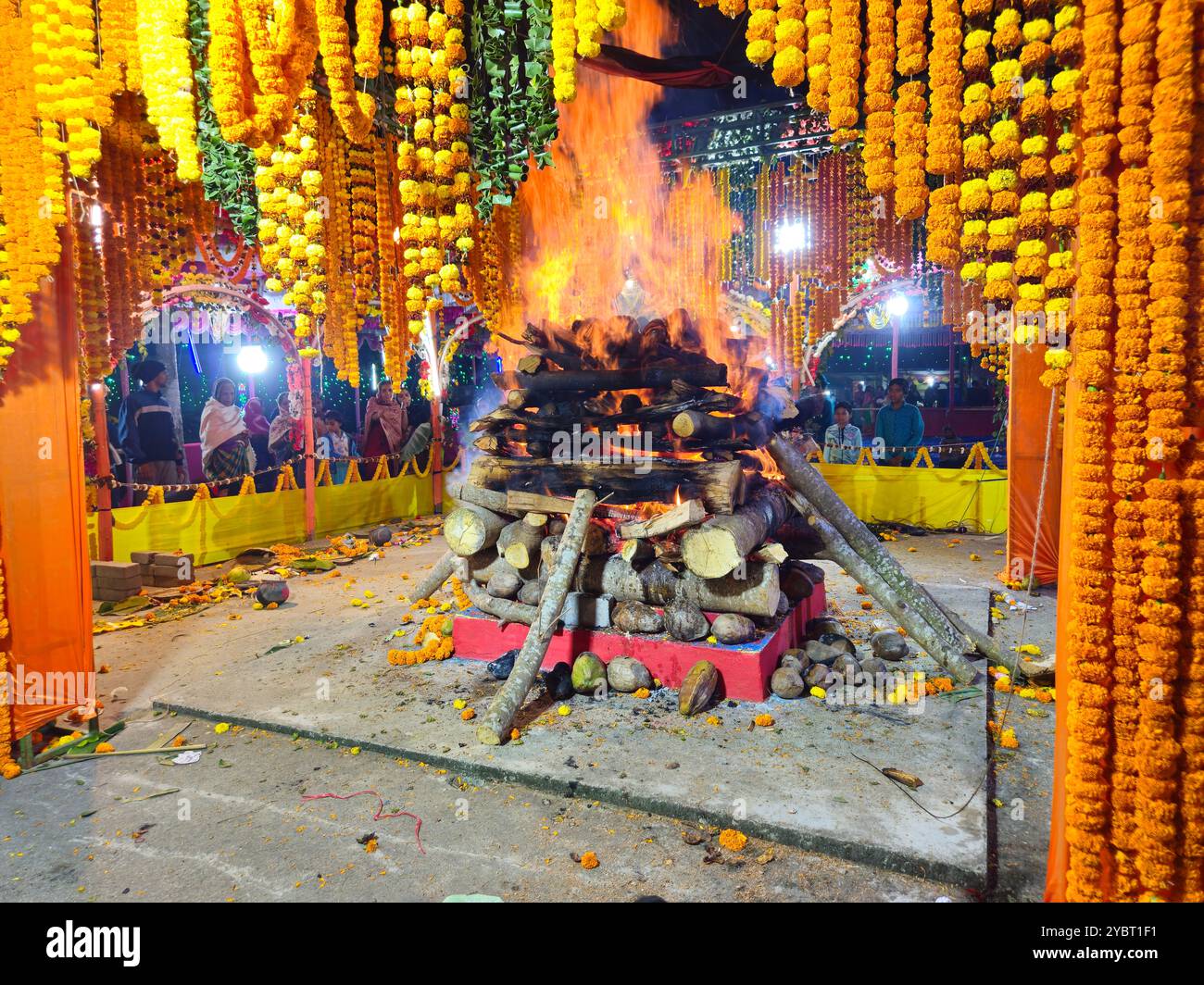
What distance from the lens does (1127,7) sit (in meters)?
2.40

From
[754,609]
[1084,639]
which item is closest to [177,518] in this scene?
[754,609]

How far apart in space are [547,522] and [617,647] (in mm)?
1311

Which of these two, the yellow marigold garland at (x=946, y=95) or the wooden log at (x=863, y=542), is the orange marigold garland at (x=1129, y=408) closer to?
the yellow marigold garland at (x=946, y=95)

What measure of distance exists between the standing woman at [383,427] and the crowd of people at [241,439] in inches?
0.8

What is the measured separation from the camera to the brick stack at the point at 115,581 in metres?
8.47

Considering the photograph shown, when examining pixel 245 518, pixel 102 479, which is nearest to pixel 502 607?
pixel 102 479

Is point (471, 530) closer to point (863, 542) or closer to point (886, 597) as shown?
point (863, 542)

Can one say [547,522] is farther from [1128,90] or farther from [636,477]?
[1128,90]

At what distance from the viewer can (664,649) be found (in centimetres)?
557

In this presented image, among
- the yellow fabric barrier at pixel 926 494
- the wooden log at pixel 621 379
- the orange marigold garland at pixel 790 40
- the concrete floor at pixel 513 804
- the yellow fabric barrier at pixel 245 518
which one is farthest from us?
the yellow fabric barrier at pixel 926 494

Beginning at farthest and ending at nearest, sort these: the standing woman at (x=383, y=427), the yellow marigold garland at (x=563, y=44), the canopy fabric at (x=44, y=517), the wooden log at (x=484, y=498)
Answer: the standing woman at (x=383, y=427)
the wooden log at (x=484, y=498)
the canopy fabric at (x=44, y=517)
the yellow marigold garland at (x=563, y=44)

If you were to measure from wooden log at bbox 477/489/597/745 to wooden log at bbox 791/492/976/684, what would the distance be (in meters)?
2.06

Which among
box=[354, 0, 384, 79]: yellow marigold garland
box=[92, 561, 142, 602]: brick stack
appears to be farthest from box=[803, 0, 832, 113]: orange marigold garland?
box=[92, 561, 142, 602]: brick stack

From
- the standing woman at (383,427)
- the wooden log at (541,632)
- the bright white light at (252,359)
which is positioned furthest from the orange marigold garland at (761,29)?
the bright white light at (252,359)
